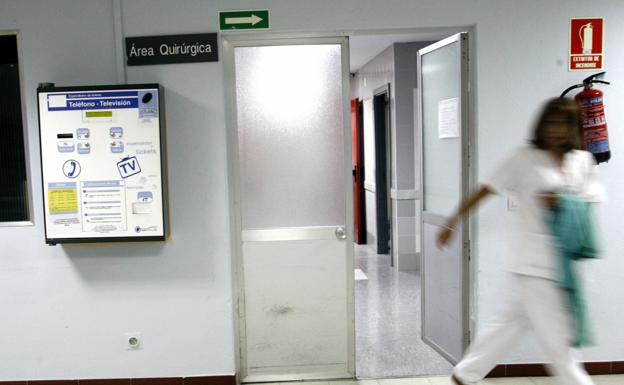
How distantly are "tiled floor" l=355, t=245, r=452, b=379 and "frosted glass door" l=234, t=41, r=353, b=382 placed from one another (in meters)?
→ 0.34

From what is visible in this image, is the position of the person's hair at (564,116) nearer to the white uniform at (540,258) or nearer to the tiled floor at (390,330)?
the white uniform at (540,258)

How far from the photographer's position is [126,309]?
3195 millimetres

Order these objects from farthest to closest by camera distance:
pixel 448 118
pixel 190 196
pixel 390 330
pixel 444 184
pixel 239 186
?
pixel 390 330
pixel 444 184
pixel 448 118
pixel 239 186
pixel 190 196

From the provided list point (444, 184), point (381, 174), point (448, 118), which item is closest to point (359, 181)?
point (381, 174)

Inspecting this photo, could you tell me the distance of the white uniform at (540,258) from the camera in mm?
2227

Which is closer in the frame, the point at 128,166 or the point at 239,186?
the point at 128,166

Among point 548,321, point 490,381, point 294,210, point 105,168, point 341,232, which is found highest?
point 105,168

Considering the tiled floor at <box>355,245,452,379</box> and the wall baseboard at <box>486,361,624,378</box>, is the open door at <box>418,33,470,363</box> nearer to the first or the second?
the tiled floor at <box>355,245,452,379</box>

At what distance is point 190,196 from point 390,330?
2.01m

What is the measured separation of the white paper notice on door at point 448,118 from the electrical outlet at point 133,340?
2.31 metres

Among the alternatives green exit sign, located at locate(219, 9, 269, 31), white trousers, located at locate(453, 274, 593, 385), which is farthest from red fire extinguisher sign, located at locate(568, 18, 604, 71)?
green exit sign, located at locate(219, 9, 269, 31)

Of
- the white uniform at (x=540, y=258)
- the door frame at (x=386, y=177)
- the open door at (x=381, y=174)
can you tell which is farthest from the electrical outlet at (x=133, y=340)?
the open door at (x=381, y=174)

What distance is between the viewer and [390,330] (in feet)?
13.8

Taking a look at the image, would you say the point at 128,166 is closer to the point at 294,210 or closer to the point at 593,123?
the point at 294,210
